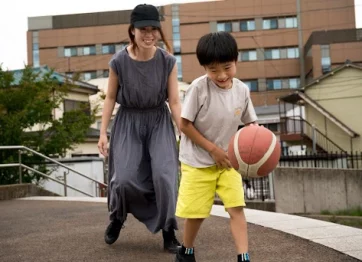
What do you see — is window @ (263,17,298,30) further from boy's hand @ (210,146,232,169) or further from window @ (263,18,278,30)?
boy's hand @ (210,146,232,169)

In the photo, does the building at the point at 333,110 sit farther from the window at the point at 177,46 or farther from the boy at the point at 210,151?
the window at the point at 177,46

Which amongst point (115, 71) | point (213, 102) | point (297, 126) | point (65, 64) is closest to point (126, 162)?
point (115, 71)

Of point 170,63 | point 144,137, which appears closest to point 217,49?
point 170,63

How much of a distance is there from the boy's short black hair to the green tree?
12987 millimetres

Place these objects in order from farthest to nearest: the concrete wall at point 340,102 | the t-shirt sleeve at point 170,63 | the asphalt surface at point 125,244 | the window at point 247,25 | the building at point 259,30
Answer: the window at point 247,25, the building at point 259,30, the concrete wall at point 340,102, the t-shirt sleeve at point 170,63, the asphalt surface at point 125,244

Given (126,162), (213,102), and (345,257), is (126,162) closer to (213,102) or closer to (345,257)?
(213,102)

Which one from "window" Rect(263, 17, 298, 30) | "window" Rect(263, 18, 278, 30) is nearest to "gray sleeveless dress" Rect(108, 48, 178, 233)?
"window" Rect(263, 17, 298, 30)

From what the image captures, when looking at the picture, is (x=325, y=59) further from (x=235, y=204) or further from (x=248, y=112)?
(x=235, y=204)

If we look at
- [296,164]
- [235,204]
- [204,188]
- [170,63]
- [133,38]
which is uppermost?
[133,38]

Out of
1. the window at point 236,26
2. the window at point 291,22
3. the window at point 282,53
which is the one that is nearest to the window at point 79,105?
the window at point 282,53

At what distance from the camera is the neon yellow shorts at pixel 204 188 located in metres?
3.91

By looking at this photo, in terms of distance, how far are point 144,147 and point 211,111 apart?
1284mm

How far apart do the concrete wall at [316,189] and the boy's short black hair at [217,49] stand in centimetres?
1048

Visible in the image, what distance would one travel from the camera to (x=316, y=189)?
13.8 meters
